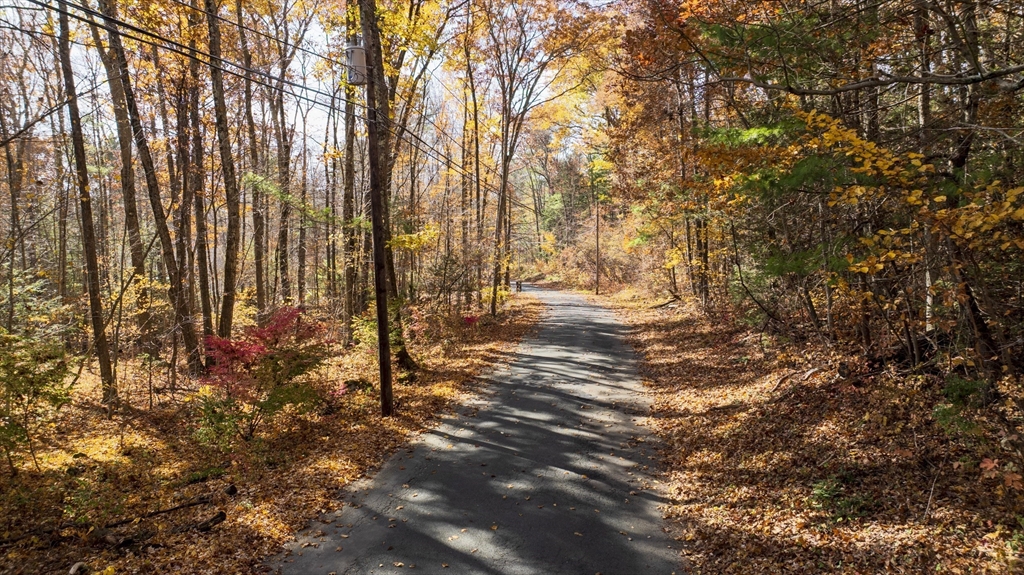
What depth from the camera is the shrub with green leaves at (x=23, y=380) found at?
19.8 feet

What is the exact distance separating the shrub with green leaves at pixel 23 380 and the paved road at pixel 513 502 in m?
3.90

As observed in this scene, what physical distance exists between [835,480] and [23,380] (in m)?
9.67

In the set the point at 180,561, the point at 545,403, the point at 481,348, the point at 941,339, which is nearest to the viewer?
the point at 180,561

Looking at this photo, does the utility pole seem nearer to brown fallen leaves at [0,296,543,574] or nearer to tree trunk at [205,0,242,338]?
brown fallen leaves at [0,296,543,574]

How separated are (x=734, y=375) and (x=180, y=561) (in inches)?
370

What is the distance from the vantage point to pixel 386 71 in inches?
513

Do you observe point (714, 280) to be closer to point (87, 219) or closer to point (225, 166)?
point (225, 166)

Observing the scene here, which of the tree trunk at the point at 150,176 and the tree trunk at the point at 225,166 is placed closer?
the tree trunk at the point at 150,176

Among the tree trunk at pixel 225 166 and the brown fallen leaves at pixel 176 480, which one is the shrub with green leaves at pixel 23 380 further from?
the tree trunk at pixel 225 166

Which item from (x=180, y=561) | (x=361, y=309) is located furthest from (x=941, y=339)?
(x=361, y=309)

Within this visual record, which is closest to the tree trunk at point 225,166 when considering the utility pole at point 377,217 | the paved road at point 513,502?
the utility pole at point 377,217

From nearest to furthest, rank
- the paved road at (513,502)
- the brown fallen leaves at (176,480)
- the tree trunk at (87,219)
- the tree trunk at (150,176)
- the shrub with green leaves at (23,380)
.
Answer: the paved road at (513,502) < the brown fallen leaves at (176,480) < the shrub with green leaves at (23,380) < the tree trunk at (87,219) < the tree trunk at (150,176)

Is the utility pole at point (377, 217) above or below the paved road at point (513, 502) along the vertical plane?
above

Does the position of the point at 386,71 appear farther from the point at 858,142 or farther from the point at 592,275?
the point at 592,275
